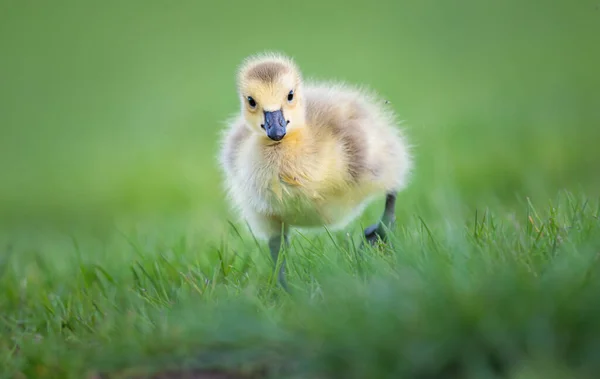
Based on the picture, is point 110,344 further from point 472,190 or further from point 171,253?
point 472,190

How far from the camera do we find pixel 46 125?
12.1 metres

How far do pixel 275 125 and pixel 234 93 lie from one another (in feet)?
22.5

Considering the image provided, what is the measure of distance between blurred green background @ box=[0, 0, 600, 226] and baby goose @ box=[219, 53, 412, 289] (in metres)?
0.99

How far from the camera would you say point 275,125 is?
3.76 metres

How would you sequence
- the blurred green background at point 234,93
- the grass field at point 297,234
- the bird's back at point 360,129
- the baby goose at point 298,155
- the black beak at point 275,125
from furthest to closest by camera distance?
the blurred green background at point 234,93 → the bird's back at point 360,129 → the baby goose at point 298,155 → the black beak at point 275,125 → the grass field at point 297,234

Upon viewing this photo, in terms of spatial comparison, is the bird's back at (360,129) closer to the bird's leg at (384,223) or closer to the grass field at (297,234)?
the bird's leg at (384,223)

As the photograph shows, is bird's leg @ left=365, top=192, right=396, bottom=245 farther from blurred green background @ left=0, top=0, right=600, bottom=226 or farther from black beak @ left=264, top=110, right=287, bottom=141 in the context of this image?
black beak @ left=264, top=110, right=287, bottom=141

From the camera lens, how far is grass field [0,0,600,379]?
2.49 metres

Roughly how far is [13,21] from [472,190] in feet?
41.1

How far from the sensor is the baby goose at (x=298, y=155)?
12.6ft

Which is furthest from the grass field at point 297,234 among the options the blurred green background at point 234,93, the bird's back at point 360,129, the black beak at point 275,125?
the black beak at point 275,125

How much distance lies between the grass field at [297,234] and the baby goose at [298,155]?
0.56 ft

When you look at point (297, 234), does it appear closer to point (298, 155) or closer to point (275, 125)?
point (298, 155)

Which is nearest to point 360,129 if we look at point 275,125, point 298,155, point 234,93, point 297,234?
point 298,155
